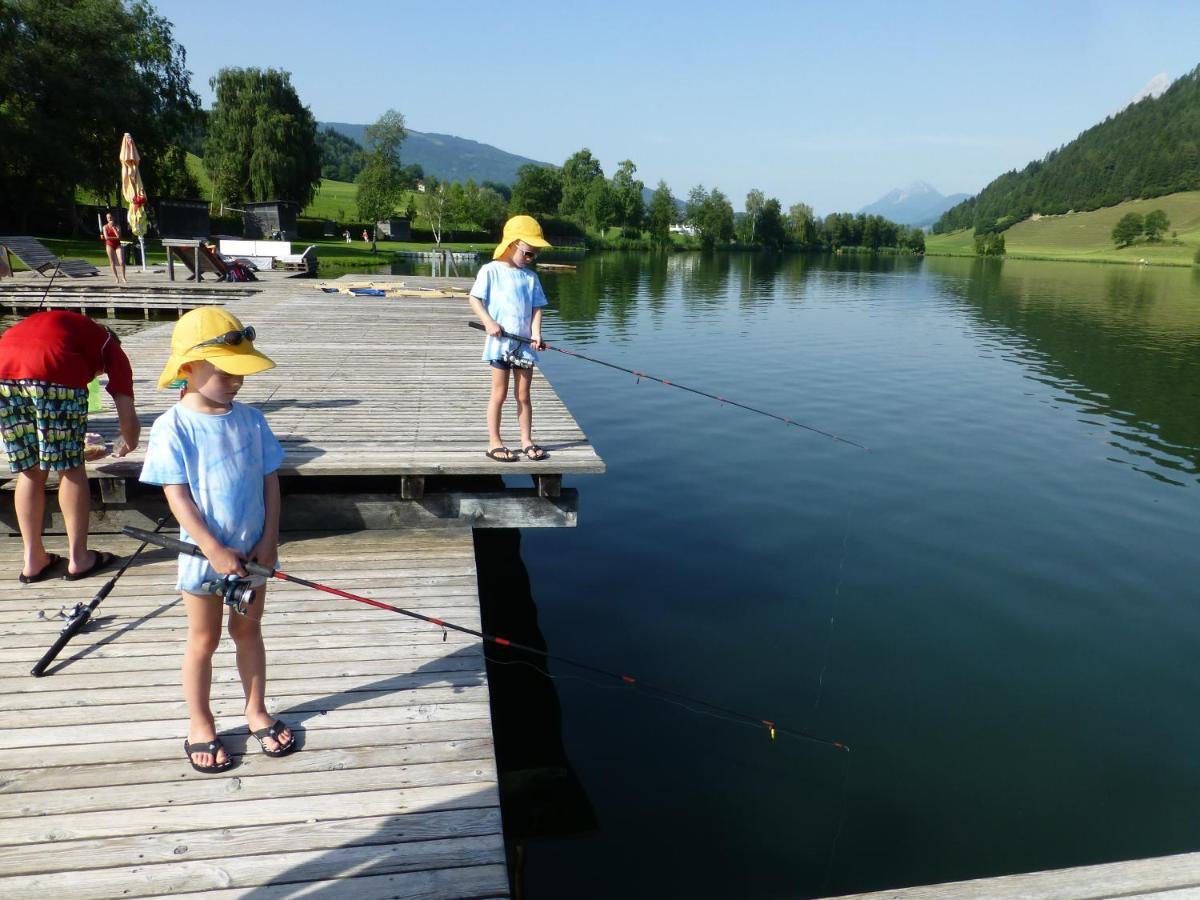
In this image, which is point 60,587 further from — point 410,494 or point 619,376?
point 619,376

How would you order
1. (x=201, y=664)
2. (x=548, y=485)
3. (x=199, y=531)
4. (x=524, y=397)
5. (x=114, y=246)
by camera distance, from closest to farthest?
(x=199, y=531) → (x=201, y=664) → (x=524, y=397) → (x=548, y=485) → (x=114, y=246)

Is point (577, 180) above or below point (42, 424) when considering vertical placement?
above

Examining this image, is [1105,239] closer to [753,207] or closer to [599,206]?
[753,207]

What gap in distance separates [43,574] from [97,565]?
0.33 metres

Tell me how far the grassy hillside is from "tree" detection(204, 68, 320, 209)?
130m

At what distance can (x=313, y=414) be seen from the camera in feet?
27.2

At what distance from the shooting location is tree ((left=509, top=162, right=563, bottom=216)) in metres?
110

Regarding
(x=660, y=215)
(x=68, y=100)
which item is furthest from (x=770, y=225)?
(x=68, y=100)

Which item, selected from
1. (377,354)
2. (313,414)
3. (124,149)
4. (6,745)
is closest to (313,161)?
(124,149)

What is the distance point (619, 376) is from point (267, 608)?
15.5 metres

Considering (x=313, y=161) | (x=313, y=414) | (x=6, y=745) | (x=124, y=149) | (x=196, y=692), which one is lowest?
(x=6, y=745)

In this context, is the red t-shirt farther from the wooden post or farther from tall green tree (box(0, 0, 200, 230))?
tall green tree (box(0, 0, 200, 230))

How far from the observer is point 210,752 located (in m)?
3.75

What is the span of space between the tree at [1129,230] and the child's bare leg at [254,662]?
18727 centimetres
